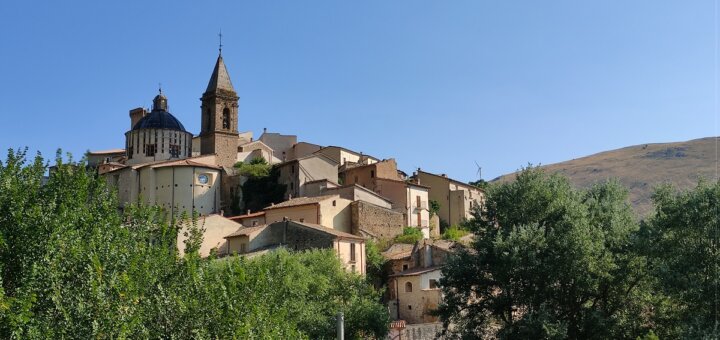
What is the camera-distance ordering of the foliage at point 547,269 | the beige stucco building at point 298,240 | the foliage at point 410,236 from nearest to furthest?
the foliage at point 547,269
the beige stucco building at point 298,240
the foliage at point 410,236

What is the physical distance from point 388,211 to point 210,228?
17.0 metres

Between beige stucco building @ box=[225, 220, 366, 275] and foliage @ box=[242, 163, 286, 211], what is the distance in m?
17.0

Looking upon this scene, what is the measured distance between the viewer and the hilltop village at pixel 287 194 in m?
54.9

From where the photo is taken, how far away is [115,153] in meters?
98.9

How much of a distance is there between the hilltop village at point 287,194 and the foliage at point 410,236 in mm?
547

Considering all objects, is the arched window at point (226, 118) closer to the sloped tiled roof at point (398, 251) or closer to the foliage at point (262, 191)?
the foliage at point (262, 191)

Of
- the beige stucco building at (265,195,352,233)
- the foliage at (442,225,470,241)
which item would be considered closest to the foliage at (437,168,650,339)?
the beige stucco building at (265,195,352,233)

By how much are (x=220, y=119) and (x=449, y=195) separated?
26.5 meters

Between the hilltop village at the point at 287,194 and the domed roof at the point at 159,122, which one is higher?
the domed roof at the point at 159,122

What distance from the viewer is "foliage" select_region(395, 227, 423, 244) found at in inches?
2589

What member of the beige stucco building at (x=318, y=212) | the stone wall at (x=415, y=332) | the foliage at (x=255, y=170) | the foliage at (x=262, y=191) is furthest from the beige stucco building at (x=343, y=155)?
the stone wall at (x=415, y=332)

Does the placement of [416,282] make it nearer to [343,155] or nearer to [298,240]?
[298,240]

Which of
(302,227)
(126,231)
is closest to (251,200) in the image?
(302,227)

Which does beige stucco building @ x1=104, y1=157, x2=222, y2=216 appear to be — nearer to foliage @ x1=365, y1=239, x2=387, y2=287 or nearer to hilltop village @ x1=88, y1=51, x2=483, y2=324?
hilltop village @ x1=88, y1=51, x2=483, y2=324
